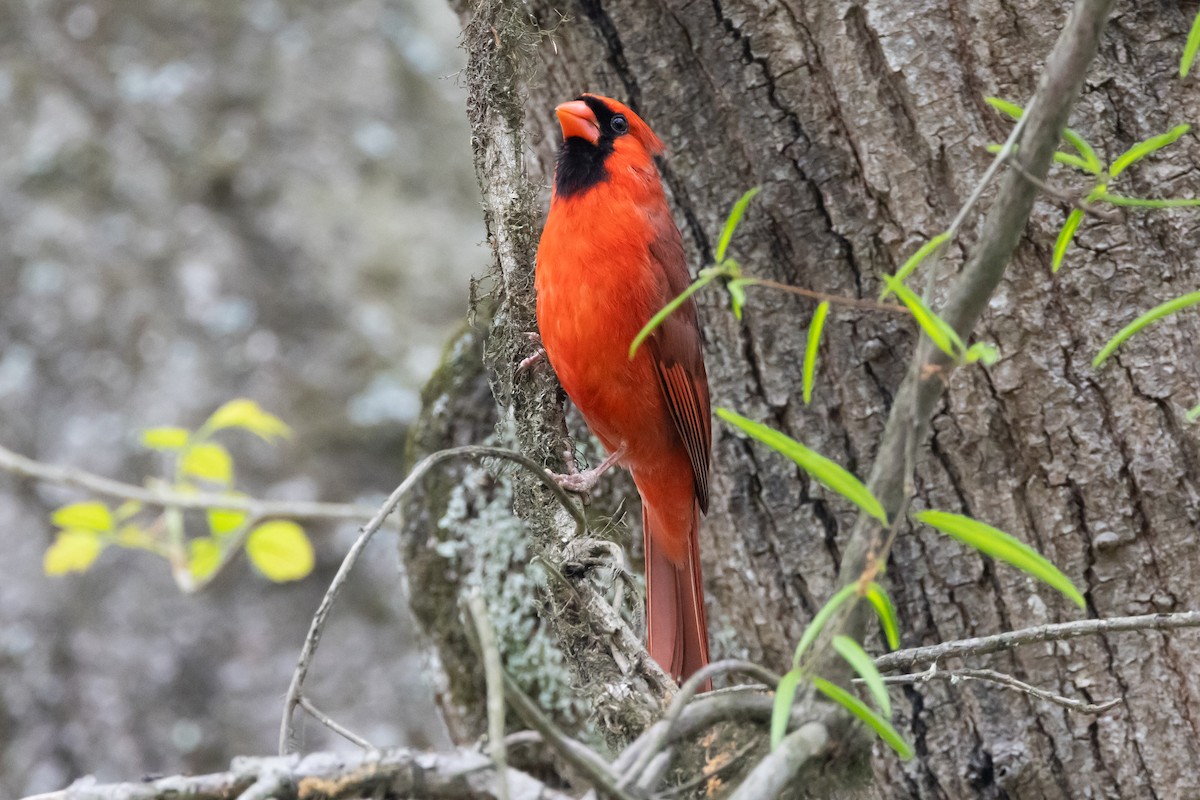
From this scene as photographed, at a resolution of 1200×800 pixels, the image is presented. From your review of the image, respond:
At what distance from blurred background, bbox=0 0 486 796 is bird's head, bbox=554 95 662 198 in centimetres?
125

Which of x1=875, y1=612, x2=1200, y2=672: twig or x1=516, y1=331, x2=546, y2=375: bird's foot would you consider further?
x1=516, y1=331, x2=546, y2=375: bird's foot

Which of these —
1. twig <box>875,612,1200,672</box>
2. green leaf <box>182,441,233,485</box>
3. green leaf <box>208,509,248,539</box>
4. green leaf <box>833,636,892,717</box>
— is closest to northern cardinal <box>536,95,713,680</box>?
twig <box>875,612,1200,672</box>

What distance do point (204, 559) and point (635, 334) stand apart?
1363mm

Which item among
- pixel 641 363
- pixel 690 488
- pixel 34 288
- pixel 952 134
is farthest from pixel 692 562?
pixel 34 288

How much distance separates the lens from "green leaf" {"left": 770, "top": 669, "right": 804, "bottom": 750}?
2.99ft

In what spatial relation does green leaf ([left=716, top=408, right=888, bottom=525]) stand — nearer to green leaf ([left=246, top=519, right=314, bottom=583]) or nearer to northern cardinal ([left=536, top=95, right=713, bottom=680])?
northern cardinal ([left=536, top=95, right=713, bottom=680])

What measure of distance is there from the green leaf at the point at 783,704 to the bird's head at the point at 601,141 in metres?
1.60

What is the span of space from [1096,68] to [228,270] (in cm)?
321

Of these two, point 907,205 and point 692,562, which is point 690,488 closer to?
point 692,562

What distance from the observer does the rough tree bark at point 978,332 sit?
2051 mm

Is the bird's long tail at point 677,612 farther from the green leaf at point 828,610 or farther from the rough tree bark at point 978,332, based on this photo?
the green leaf at point 828,610

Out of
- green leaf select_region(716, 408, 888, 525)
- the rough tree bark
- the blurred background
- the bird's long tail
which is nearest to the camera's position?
green leaf select_region(716, 408, 888, 525)

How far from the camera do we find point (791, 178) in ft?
7.50

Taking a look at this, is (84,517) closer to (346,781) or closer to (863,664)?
(346,781)
